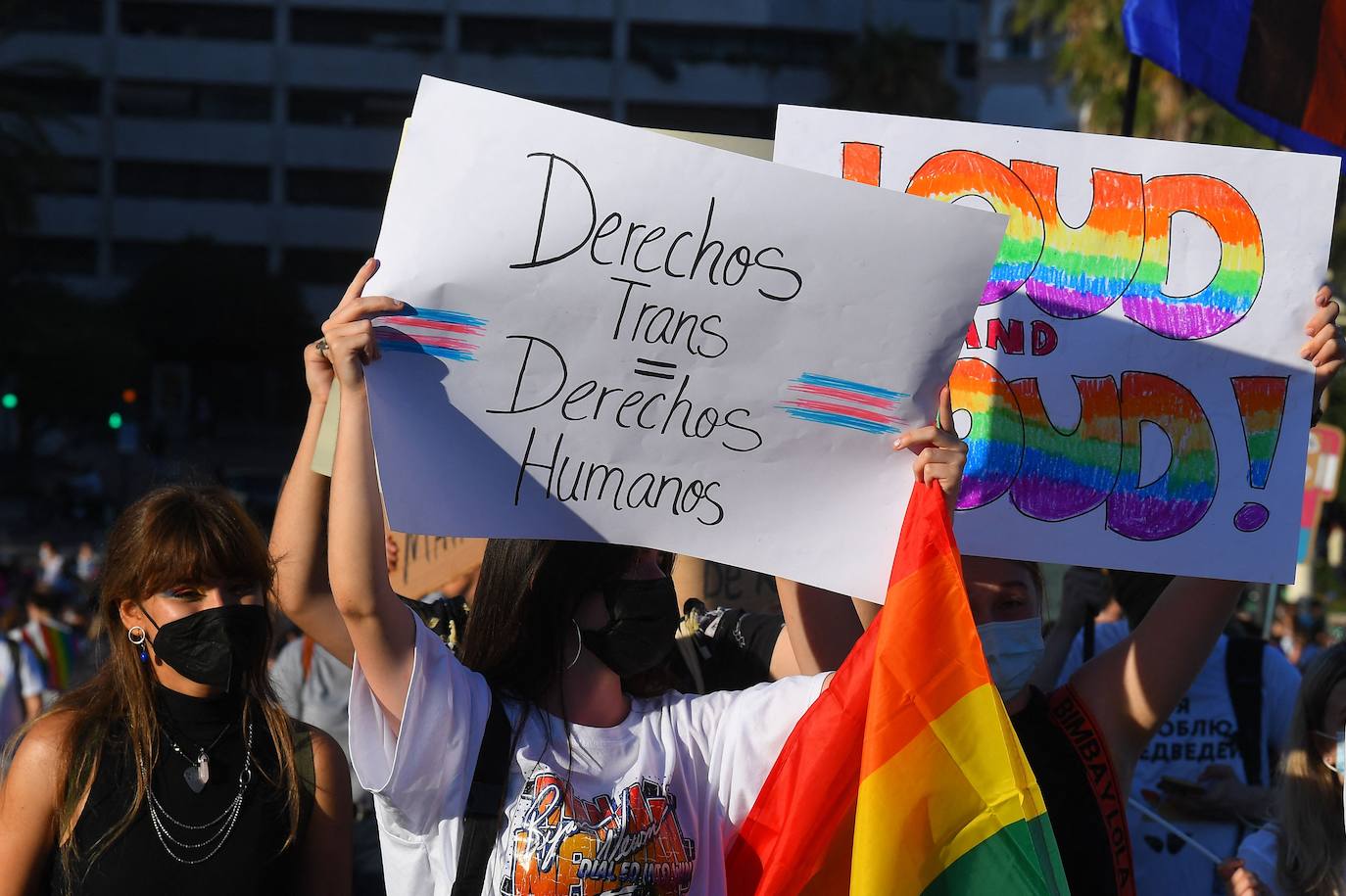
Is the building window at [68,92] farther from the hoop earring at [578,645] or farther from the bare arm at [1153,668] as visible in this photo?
the bare arm at [1153,668]

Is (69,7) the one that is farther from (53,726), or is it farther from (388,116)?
(53,726)

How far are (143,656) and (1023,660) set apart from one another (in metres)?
1.61

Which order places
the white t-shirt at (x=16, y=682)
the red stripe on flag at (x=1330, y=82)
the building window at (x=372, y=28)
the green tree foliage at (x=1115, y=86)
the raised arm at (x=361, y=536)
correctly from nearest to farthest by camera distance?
1. the raised arm at (x=361, y=536)
2. the red stripe on flag at (x=1330, y=82)
3. the white t-shirt at (x=16, y=682)
4. the green tree foliage at (x=1115, y=86)
5. the building window at (x=372, y=28)

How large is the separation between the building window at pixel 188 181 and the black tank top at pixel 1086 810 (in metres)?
54.3

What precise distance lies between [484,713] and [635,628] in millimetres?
287

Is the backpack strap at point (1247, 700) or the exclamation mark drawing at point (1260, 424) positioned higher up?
the exclamation mark drawing at point (1260, 424)

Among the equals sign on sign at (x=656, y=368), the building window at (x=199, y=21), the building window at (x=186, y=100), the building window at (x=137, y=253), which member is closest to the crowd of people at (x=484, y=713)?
the equals sign on sign at (x=656, y=368)

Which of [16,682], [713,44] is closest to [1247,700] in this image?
[16,682]

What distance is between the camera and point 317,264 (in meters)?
54.4

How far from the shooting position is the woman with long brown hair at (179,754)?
8.45 ft

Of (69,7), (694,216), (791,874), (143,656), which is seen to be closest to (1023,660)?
(791,874)

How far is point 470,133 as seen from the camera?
91.4 inches

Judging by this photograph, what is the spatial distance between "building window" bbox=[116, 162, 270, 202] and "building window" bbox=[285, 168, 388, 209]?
3.41 feet

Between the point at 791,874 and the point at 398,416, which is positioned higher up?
the point at 398,416
